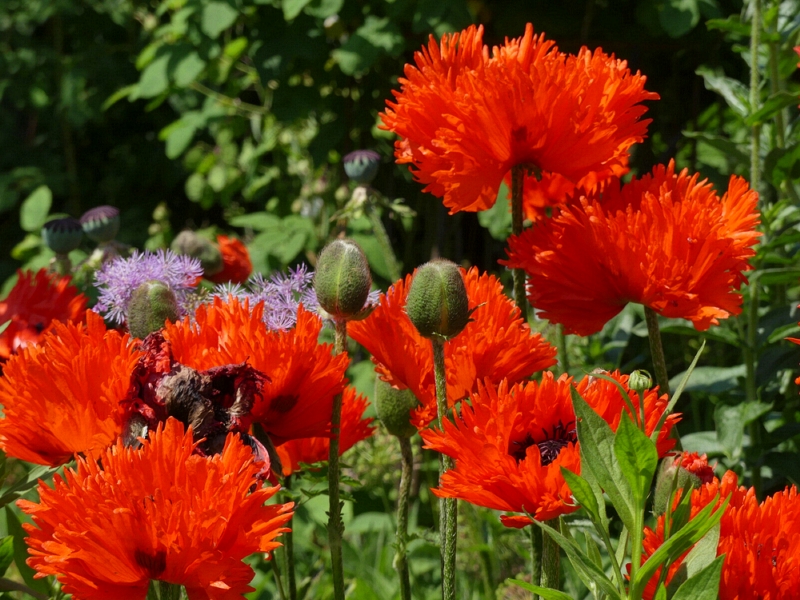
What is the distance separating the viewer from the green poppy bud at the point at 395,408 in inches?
56.0

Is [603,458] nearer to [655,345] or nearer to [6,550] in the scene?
[655,345]

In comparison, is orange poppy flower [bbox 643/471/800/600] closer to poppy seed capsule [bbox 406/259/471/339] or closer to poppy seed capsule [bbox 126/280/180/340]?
poppy seed capsule [bbox 406/259/471/339]

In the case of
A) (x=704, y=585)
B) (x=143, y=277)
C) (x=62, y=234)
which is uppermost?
(x=62, y=234)

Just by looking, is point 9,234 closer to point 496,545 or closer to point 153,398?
point 496,545

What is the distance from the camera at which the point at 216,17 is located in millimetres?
3125

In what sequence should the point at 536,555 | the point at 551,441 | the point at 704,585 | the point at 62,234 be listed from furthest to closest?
the point at 62,234 < the point at 536,555 < the point at 551,441 < the point at 704,585

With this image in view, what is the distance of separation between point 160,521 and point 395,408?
55 centimetres

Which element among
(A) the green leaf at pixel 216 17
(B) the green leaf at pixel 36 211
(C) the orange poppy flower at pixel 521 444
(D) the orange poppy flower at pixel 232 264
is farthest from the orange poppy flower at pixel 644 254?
(B) the green leaf at pixel 36 211

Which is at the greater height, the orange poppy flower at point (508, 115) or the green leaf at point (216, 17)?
the green leaf at point (216, 17)

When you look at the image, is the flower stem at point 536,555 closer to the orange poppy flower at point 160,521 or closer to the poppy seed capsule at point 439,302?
the poppy seed capsule at point 439,302

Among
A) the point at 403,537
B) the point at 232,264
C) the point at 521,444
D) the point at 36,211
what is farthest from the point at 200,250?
the point at 36,211

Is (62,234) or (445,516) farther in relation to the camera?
(62,234)

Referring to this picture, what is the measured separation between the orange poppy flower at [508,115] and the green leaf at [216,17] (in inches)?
74.6

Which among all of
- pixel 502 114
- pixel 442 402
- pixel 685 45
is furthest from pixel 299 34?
pixel 442 402
